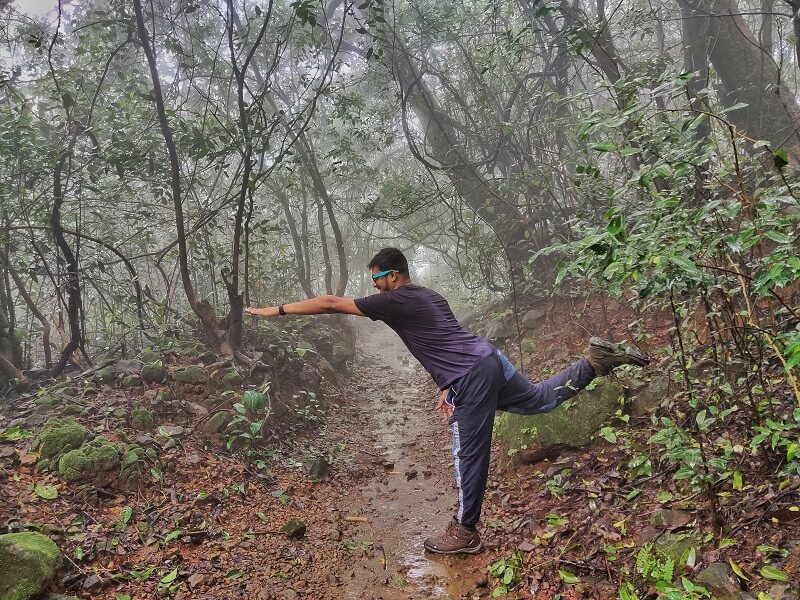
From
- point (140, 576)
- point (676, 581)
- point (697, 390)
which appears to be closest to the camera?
point (676, 581)

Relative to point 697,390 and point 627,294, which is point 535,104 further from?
point 697,390

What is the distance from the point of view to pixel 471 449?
359 centimetres

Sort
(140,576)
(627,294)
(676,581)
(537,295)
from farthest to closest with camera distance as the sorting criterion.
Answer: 1. (537,295)
2. (627,294)
3. (140,576)
4. (676,581)

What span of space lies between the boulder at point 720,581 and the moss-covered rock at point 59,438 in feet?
16.3

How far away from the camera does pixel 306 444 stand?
248 inches

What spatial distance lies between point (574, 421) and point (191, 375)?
4.68 meters

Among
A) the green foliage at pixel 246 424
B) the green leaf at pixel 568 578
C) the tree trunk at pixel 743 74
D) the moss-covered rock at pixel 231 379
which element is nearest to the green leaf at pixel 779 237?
the green leaf at pixel 568 578

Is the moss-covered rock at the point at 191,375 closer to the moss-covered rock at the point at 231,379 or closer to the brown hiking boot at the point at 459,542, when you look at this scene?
the moss-covered rock at the point at 231,379

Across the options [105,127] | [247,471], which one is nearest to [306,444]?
[247,471]

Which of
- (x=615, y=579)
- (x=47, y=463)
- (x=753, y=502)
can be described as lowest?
(x=615, y=579)

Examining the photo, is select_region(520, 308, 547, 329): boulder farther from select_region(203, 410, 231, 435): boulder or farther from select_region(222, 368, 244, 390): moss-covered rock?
select_region(203, 410, 231, 435): boulder

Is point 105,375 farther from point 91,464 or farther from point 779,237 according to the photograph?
point 779,237

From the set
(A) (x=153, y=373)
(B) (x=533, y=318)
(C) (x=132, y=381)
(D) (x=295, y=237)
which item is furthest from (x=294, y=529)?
(D) (x=295, y=237)

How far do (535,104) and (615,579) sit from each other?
29.6 feet
